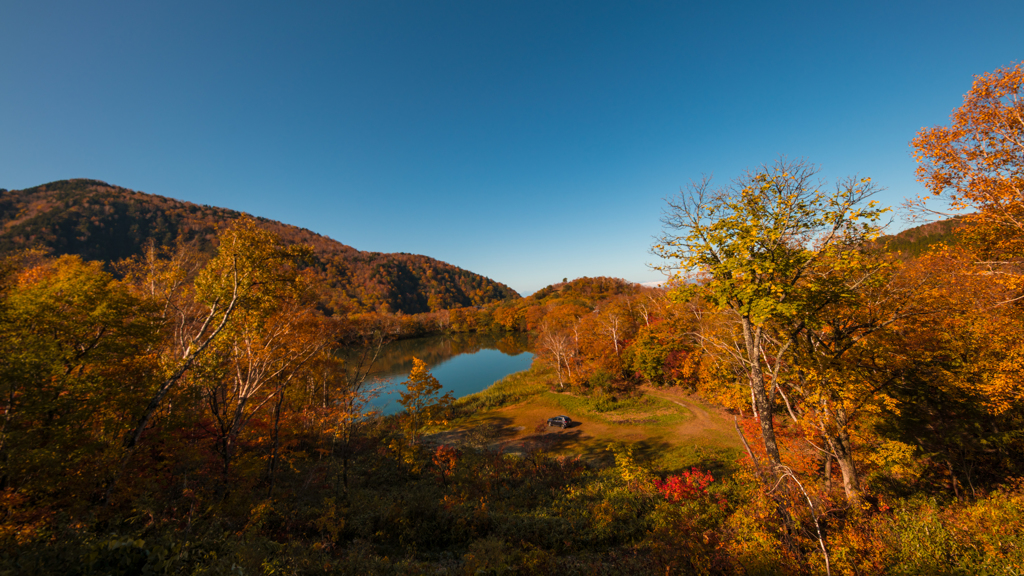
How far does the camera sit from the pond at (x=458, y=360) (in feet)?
143

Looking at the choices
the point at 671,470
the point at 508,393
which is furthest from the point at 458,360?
the point at 671,470

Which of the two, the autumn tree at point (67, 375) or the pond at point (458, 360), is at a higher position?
the autumn tree at point (67, 375)

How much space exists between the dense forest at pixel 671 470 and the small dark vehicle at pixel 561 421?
903cm

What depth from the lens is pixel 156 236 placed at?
10288cm

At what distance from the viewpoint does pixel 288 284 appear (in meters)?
13.7

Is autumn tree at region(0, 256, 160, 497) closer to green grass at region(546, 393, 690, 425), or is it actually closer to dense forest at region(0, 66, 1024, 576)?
dense forest at region(0, 66, 1024, 576)

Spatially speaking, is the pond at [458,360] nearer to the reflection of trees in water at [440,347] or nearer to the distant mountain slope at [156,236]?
the reflection of trees in water at [440,347]

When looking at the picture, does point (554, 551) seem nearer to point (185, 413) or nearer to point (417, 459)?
point (417, 459)

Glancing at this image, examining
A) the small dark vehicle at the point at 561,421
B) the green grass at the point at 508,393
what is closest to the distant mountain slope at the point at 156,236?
the green grass at the point at 508,393

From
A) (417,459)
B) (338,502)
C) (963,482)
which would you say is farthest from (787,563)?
(417,459)

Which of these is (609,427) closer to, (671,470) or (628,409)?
(628,409)

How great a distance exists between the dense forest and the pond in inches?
942

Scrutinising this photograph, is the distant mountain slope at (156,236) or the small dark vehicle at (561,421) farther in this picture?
the distant mountain slope at (156,236)

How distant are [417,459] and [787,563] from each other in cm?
1610
